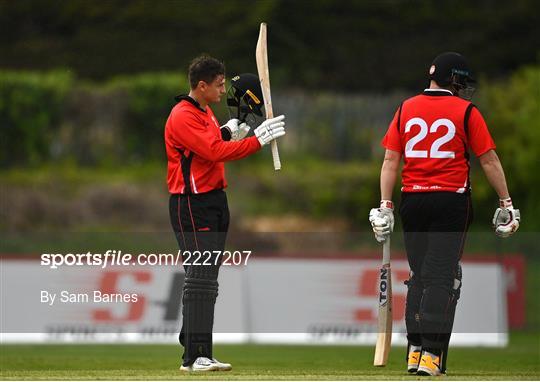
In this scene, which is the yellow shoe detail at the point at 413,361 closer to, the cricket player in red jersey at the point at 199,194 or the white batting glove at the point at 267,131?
the cricket player in red jersey at the point at 199,194

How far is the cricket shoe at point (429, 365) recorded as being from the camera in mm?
8055

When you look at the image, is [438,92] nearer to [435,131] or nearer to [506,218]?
[435,131]

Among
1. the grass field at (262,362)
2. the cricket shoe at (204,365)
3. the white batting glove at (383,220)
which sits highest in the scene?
the white batting glove at (383,220)

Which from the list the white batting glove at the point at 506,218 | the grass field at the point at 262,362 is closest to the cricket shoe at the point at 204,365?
the grass field at the point at 262,362

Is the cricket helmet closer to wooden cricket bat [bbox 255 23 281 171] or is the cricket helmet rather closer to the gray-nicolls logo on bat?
wooden cricket bat [bbox 255 23 281 171]

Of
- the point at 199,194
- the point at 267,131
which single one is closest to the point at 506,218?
the point at 267,131

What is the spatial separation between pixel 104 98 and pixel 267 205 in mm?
3462

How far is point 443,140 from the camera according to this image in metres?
8.19

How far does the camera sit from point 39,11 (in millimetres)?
27672

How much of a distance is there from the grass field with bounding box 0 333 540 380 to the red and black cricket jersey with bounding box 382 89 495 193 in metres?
1.19

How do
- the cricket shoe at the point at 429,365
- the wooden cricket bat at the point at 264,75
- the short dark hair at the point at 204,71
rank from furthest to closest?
the wooden cricket bat at the point at 264,75 < the short dark hair at the point at 204,71 < the cricket shoe at the point at 429,365

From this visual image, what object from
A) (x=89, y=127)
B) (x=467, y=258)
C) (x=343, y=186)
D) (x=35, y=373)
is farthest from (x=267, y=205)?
(x=35, y=373)

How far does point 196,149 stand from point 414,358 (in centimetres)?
189

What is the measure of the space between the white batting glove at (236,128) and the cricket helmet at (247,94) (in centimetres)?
10
